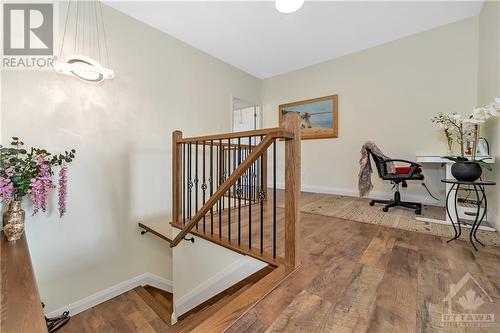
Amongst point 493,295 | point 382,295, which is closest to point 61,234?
point 382,295

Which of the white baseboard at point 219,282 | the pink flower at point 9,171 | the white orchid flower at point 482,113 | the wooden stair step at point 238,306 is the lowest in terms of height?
the white baseboard at point 219,282

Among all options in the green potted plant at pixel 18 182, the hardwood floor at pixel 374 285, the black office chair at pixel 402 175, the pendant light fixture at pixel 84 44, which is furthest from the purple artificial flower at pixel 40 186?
the black office chair at pixel 402 175

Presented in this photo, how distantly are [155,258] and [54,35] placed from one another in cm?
296

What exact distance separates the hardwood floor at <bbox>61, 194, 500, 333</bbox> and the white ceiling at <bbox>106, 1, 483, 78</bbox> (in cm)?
278

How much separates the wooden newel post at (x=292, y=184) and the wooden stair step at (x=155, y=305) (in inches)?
72.5

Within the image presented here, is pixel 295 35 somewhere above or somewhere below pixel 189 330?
above

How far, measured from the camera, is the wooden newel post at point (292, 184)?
137 cm

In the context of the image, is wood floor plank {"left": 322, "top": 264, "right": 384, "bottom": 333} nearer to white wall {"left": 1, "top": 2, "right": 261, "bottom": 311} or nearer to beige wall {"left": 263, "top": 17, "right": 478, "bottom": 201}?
white wall {"left": 1, "top": 2, "right": 261, "bottom": 311}

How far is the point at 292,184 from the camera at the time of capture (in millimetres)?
1373

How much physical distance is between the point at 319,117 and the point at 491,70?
7.43 ft

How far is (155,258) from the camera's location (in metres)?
2.94

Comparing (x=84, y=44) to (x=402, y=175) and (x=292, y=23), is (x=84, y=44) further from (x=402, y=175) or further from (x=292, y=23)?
(x=402, y=175)

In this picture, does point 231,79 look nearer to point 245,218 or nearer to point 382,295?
point 245,218

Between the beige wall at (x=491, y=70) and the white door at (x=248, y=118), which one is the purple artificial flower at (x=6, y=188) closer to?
the white door at (x=248, y=118)
